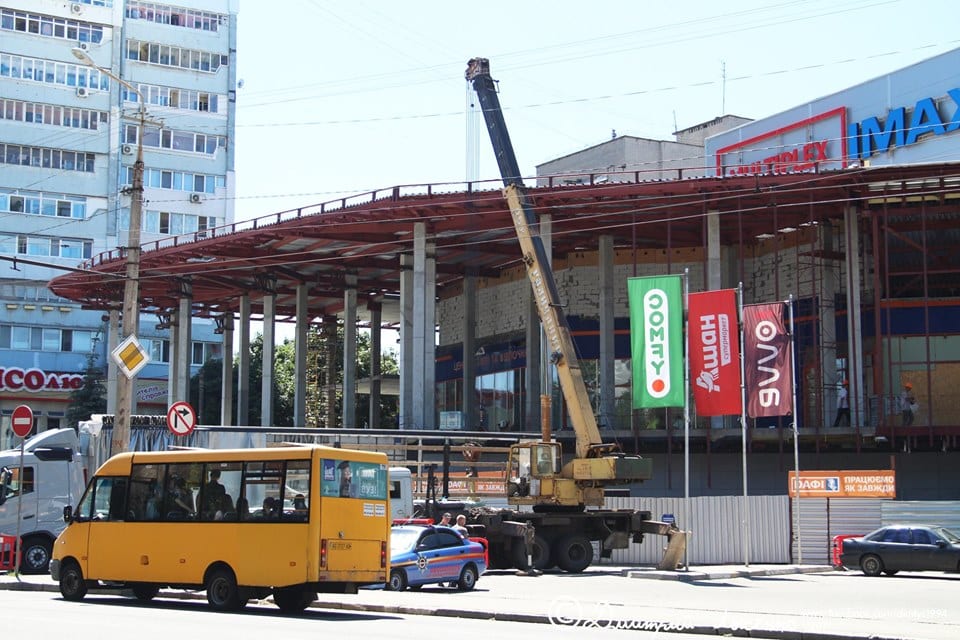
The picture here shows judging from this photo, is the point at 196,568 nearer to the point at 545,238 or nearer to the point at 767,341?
the point at 767,341

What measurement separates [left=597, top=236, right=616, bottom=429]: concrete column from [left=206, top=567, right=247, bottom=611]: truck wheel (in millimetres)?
31655

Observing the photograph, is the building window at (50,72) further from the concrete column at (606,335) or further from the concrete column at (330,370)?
the concrete column at (606,335)

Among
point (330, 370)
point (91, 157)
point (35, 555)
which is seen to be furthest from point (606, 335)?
point (91, 157)

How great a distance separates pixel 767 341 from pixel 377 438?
49.2 ft

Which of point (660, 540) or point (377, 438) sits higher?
point (377, 438)

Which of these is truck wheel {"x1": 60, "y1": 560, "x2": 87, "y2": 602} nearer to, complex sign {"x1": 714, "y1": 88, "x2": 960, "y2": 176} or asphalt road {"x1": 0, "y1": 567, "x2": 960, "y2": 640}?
asphalt road {"x1": 0, "y1": 567, "x2": 960, "y2": 640}

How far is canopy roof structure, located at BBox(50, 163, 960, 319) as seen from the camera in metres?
45.8

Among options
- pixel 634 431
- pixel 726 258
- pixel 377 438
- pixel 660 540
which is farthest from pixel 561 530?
pixel 726 258

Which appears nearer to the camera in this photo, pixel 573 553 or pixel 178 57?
pixel 573 553

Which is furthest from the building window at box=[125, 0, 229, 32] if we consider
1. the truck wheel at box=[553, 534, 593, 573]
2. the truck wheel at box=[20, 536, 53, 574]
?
the truck wheel at box=[553, 534, 593, 573]

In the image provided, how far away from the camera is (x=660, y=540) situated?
110ft

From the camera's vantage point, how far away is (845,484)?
32500 mm

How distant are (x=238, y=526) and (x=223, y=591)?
3.40ft

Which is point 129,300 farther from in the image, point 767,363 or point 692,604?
point 767,363
